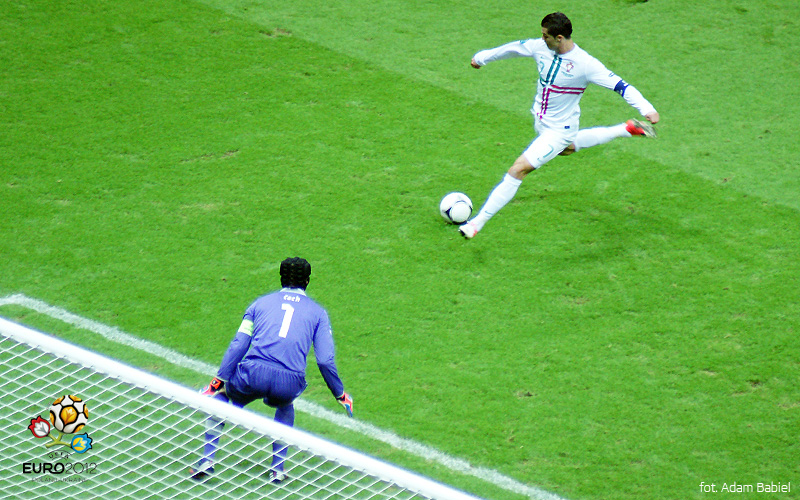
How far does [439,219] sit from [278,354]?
10.2 feet

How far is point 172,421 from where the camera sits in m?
5.49

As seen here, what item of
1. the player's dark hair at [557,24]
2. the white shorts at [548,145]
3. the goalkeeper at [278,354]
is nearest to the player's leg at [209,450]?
the goalkeeper at [278,354]

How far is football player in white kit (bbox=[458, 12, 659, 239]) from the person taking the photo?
679 centimetres

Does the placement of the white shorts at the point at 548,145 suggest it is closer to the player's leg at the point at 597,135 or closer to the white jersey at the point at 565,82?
the white jersey at the point at 565,82

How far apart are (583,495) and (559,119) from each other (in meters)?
3.37

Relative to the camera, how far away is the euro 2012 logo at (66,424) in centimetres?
512

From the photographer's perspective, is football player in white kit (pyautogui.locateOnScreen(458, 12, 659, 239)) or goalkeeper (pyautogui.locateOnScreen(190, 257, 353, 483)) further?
football player in white kit (pyautogui.locateOnScreen(458, 12, 659, 239))

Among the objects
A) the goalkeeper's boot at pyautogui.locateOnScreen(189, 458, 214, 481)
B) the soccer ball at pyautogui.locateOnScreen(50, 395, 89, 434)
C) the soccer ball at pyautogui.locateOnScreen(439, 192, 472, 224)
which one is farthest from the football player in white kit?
the soccer ball at pyautogui.locateOnScreen(50, 395, 89, 434)

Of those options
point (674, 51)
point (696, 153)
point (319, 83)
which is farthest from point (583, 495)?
point (674, 51)

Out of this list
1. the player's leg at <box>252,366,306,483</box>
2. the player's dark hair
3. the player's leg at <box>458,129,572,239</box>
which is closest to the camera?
the player's leg at <box>252,366,306,483</box>

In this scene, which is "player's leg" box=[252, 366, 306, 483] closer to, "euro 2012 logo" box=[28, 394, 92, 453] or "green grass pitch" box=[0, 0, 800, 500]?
→ "green grass pitch" box=[0, 0, 800, 500]

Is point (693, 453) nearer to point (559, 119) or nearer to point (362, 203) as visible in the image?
point (559, 119)

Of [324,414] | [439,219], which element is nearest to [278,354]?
[324,414]

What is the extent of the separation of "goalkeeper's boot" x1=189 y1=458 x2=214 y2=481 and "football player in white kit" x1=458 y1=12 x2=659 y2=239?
10.2 feet
